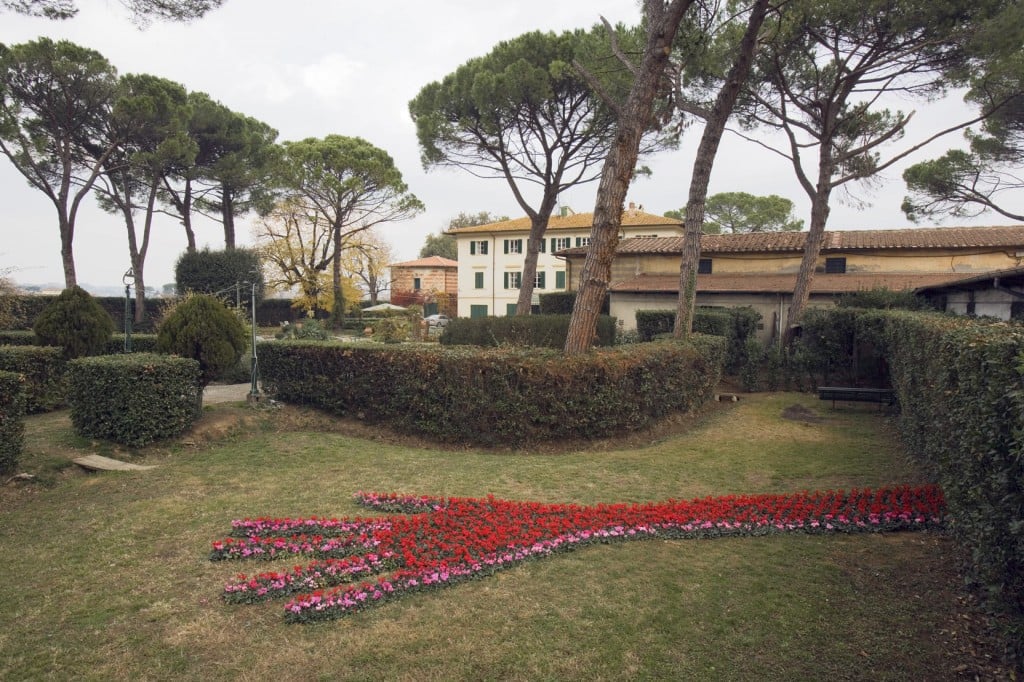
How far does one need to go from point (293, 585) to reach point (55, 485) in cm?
461

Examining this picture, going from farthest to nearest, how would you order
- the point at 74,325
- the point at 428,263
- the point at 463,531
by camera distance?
1. the point at 428,263
2. the point at 74,325
3. the point at 463,531

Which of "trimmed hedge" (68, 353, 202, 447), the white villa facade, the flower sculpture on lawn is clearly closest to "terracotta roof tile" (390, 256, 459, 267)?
the white villa facade

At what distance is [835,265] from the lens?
22391 millimetres

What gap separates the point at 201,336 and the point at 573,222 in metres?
33.0

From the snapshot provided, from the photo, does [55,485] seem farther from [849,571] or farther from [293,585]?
[849,571]

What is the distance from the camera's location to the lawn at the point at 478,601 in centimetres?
328

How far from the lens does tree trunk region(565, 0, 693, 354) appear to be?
395 inches

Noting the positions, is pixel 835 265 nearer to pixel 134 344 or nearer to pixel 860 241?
pixel 860 241

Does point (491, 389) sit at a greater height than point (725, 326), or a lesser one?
lesser

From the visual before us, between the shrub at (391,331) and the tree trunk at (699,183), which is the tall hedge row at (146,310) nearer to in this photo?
the shrub at (391,331)

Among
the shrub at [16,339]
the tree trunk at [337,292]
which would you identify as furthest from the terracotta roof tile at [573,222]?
the shrub at [16,339]

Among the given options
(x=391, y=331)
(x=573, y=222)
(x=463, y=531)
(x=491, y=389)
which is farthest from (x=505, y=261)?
(x=463, y=531)

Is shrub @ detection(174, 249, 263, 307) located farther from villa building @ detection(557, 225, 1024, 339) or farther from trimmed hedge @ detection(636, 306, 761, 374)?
trimmed hedge @ detection(636, 306, 761, 374)

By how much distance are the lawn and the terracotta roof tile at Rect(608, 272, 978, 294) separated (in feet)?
49.7
